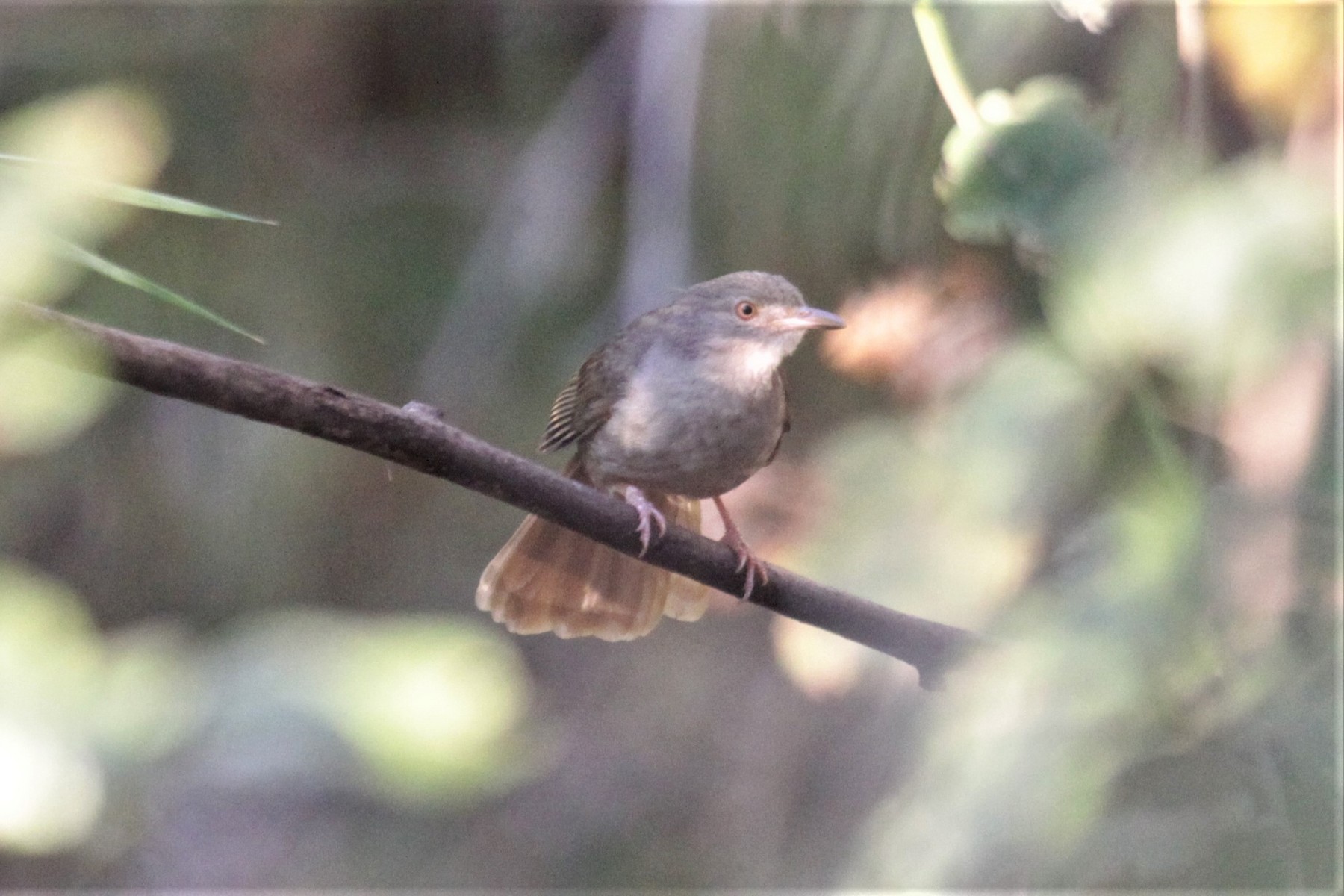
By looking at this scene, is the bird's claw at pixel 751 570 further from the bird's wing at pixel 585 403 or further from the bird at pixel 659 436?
the bird's wing at pixel 585 403

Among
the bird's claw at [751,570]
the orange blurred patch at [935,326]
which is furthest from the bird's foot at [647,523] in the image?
the orange blurred patch at [935,326]

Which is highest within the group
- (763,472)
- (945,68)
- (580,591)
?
(945,68)

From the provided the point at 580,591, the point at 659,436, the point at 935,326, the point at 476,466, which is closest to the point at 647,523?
the point at 476,466

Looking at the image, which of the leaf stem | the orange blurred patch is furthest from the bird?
the leaf stem

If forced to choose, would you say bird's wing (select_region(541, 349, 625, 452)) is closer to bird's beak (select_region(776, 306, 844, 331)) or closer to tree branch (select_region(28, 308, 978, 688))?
bird's beak (select_region(776, 306, 844, 331))

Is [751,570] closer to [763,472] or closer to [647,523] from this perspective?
[647,523]
